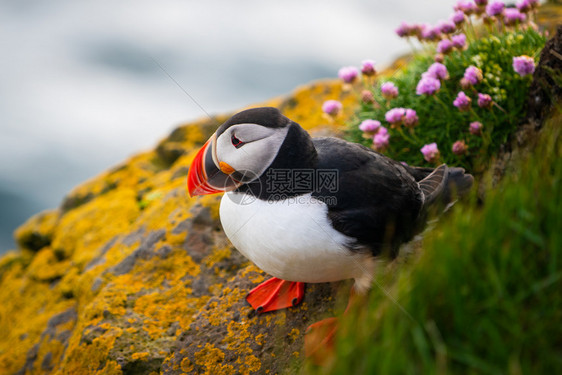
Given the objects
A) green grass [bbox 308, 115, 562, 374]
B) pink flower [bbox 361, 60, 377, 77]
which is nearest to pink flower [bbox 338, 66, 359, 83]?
pink flower [bbox 361, 60, 377, 77]

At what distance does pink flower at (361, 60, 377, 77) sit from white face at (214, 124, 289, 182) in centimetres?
235

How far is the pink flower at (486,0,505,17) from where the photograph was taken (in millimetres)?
4711

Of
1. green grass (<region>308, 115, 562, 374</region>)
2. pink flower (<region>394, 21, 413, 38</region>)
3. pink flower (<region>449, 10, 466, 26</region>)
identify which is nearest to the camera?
green grass (<region>308, 115, 562, 374</region>)

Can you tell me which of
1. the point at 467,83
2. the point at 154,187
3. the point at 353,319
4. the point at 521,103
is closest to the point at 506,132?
the point at 521,103

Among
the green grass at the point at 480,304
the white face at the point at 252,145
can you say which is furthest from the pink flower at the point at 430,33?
the green grass at the point at 480,304

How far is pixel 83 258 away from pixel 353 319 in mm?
4792

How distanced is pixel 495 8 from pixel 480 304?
4279 mm

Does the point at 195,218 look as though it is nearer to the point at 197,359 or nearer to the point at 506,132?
the point at 197,359

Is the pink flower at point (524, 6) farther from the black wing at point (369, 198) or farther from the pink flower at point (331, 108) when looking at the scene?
the black wing at point (369, 198)

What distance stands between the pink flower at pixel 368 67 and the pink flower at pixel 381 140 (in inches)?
32.1

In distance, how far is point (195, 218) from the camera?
4.55m

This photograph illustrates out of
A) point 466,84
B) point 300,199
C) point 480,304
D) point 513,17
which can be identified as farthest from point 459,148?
point 480,304

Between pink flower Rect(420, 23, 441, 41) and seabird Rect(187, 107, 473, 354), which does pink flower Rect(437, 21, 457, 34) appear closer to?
pink flower Rect(420, 23, 441, 41)

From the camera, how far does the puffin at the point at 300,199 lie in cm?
274
